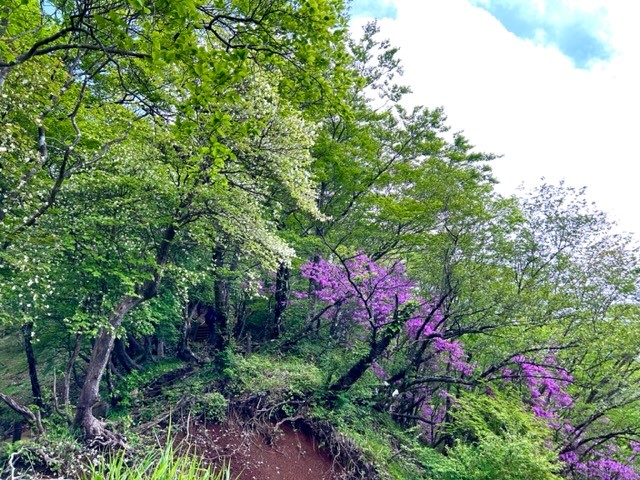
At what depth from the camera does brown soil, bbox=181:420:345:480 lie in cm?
642

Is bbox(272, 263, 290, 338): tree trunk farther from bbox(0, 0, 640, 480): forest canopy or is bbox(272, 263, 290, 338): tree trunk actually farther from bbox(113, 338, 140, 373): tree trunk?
bbox(113, 338, 140, 373): tree trunk

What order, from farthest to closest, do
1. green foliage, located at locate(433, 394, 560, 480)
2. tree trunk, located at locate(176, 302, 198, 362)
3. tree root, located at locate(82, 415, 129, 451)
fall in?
tree trunk, located at locate(176, 302, 198, 362) < green foliage, located at locate(433, 394, 560, 480) < tree root, located at locate(82, 415, 129, 451)

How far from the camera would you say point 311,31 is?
2963 mm

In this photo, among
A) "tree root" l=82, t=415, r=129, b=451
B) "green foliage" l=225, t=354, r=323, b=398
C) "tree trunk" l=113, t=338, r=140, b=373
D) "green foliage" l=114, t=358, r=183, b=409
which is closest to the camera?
"tree root" l=82, t=415, r=129, b=451

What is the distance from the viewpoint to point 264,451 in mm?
6992

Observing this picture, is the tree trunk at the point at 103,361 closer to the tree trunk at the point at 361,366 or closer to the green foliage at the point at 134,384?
the green foliage at the point at 134,384

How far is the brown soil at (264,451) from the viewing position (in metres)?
6.42

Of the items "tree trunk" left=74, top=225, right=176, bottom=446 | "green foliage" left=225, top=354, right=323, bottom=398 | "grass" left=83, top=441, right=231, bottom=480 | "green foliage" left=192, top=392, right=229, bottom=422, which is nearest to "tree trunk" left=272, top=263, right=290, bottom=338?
"green foliage" left=225, top=354, right=323, bottom=398

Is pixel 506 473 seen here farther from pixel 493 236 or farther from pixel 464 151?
pixel 464 151

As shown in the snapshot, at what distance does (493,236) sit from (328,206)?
5054mm

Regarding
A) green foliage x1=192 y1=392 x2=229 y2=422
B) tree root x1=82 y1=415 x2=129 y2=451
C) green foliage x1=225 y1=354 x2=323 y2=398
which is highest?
green foliage x1=225 y1=354 x2=323 y2=398

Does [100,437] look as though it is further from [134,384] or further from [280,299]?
[280,299]

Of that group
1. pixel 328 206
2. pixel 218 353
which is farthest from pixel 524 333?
pixel 218 353

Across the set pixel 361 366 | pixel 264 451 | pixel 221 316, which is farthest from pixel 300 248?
pixel 264 451
